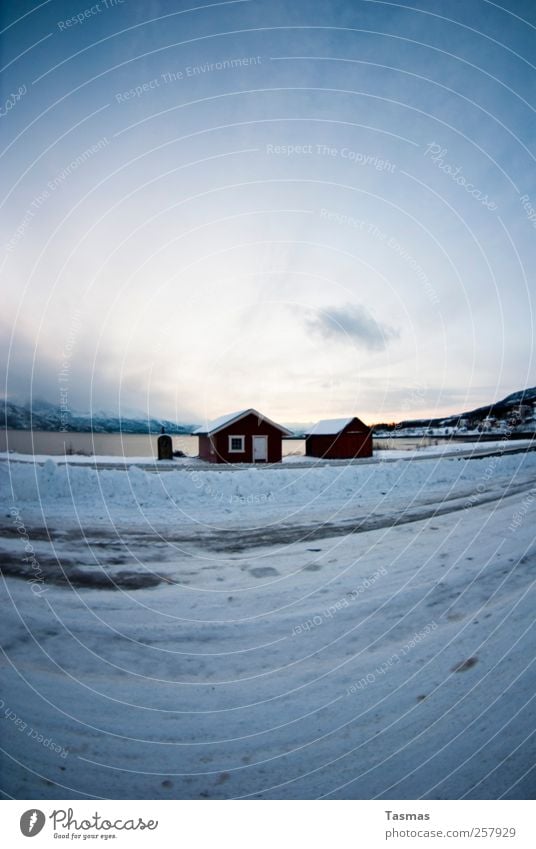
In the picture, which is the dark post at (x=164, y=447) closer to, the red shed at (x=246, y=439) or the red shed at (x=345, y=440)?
the red shed at (x=246, y=439)

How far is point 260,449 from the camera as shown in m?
25.6

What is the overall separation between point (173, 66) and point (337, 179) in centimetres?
311

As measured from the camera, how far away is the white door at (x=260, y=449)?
25516 mm

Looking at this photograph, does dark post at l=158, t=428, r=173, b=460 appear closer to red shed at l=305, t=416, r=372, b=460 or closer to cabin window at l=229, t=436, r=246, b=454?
cabin window at l=229, t=436, r=246, b=454

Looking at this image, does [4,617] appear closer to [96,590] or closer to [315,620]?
[96,590]

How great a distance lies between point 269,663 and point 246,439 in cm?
2205

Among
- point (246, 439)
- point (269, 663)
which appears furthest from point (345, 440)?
point (269, 663)

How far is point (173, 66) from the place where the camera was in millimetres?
5250

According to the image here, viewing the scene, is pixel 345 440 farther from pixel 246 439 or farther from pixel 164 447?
pixel 164 447
